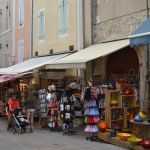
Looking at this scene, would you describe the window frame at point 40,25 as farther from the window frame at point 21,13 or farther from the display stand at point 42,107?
the display stand at point 42,107

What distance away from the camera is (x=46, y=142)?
612 inches

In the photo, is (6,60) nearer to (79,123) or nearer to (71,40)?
(71,40)

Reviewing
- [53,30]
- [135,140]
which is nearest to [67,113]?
[135,140]

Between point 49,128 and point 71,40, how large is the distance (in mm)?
4569

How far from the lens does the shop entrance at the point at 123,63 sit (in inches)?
713

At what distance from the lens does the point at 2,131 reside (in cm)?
1958

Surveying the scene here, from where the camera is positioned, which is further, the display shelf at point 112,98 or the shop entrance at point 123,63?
the shop entrance at point 123,63

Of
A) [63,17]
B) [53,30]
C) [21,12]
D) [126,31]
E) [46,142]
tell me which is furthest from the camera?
[21,12]

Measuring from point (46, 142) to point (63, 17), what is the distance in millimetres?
9049

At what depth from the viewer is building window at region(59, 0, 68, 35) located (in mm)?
22859

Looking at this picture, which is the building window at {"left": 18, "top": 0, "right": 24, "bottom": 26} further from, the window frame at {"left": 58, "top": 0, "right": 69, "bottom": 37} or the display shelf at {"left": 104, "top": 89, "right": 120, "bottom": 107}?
the display shelf at {"left": 104, "top": 89, "right": 120, "bottom": 107}

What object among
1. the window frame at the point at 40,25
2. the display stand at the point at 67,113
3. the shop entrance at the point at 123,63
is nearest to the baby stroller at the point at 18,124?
the display stand at the point at 67,113

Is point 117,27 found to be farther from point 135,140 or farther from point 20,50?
point 20,50

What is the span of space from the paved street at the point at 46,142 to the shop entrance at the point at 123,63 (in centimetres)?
303
